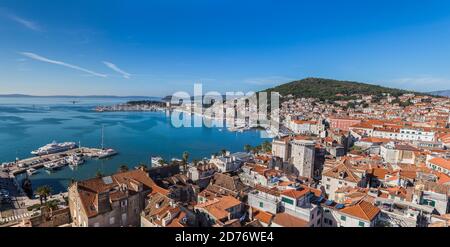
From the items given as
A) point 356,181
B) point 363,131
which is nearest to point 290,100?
point 363,131

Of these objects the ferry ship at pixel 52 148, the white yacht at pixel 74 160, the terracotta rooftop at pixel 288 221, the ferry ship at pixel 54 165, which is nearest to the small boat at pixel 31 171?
the ferry ship at pixel 54 165

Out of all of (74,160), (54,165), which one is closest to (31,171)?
(54,165)

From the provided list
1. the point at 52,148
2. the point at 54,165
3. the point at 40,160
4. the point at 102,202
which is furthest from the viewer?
the point at 52,148

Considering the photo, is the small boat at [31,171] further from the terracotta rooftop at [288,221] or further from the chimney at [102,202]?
the terracotta rooftop at [288,221]

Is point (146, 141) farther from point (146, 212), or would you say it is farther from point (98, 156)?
point (146, 212)

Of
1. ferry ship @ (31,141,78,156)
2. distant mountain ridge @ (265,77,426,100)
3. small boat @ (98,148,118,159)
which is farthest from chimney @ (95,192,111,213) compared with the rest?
distant mountain ridge @ (265,77,426,100)

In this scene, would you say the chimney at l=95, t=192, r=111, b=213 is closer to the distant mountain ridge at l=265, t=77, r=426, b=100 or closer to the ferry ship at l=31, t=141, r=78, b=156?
the ferry ship at l=31, t=141, r=78, b=156

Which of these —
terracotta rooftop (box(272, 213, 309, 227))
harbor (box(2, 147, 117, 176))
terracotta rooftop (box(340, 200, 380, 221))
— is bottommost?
harbor (box(2, 147, 117, 176))

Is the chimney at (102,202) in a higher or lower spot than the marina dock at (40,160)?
higher

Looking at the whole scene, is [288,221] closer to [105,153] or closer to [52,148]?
[105,153]
